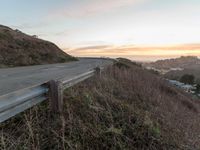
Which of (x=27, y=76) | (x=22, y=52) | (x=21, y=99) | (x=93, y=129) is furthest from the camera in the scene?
(x=22, y=52)

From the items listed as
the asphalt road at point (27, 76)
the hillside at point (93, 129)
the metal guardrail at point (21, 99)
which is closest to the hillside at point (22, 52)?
the asphalt road at point (27, 76)

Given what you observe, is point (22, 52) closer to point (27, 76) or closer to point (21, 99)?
point (27, 76)

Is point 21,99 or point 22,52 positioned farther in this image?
point 22,52

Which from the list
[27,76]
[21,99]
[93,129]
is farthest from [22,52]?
[21,99]

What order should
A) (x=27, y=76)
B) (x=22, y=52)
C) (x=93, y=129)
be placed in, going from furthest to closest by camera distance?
(x=22, y=52), (x=27, y=76), (x=93, y=129)

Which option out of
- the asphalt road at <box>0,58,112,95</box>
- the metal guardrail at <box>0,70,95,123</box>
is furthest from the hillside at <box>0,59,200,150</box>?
the asphalt road at <box>0,58,112,95</box>

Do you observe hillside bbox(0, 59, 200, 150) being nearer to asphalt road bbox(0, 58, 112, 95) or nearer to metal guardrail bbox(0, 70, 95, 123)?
metal guardrail bbox(0, 70, 95, 123)

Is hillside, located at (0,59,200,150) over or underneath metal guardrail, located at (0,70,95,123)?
underneath

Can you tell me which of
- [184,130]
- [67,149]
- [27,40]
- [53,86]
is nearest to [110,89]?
[184,130]

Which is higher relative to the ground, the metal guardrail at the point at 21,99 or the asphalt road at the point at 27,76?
the metal guardrail at the point at 21,99

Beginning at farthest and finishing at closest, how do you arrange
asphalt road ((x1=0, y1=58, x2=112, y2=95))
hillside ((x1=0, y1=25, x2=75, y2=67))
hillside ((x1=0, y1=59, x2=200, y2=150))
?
hillside ((x1=0, y1=25, x2=75, y2=67)) < asphalt road ((x1=0, y1=58, x2=112, y2=95)) < hillside ((x1=0, y1=59, x2=200, y2=150))

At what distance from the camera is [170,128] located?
7.91m

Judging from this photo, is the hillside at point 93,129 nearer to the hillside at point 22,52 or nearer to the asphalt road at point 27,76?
the asphalt road at point 27,76

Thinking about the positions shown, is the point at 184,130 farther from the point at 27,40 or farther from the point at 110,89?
the point at 27,40
